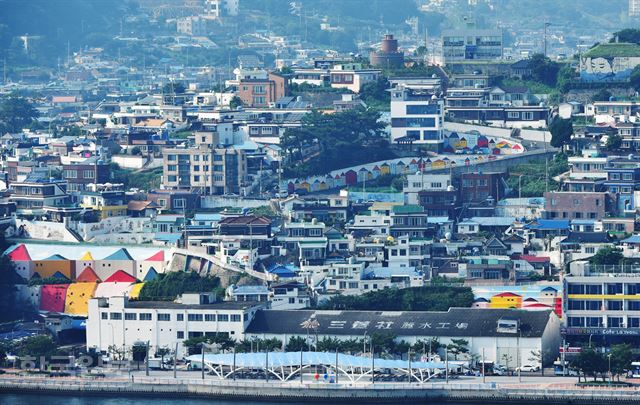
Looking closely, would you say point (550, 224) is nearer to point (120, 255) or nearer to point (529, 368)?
point (120, 255)

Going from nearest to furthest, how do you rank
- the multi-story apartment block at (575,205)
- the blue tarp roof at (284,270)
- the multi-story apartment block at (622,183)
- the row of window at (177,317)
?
the row of window at (177,317) → the blue tarp roof at (284,270) → the multi-story apartment block at (575,205) → the multi-story apartment block at (622,183)

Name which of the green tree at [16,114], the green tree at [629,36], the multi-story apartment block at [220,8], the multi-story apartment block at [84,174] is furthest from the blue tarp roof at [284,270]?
the multi-story apartment block at [220,8]

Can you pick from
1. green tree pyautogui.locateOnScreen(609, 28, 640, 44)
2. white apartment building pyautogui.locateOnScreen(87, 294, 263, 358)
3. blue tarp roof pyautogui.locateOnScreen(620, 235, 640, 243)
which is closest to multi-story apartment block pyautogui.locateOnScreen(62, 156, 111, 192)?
white apartment building pyautogui.locateOnScreen(87, 294, 263, 358)

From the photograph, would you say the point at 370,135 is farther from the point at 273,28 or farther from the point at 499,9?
the point at 499,9

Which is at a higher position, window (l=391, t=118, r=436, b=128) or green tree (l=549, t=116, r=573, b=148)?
window (l=391, t=118, r=436, b=128)

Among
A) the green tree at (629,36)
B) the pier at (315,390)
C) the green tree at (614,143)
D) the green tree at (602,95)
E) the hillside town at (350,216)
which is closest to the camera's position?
the pier at (315,390)

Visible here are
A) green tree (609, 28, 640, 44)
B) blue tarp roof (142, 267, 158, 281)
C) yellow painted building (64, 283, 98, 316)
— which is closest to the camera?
yellow painted building (64, 283, 98, 316)

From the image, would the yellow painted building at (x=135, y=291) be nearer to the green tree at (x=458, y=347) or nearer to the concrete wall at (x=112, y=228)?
the concrete wall at (x=112, y=228)

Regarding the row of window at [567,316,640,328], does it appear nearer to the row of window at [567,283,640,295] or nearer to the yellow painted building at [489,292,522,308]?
the row of window at [567,283,640,295]
